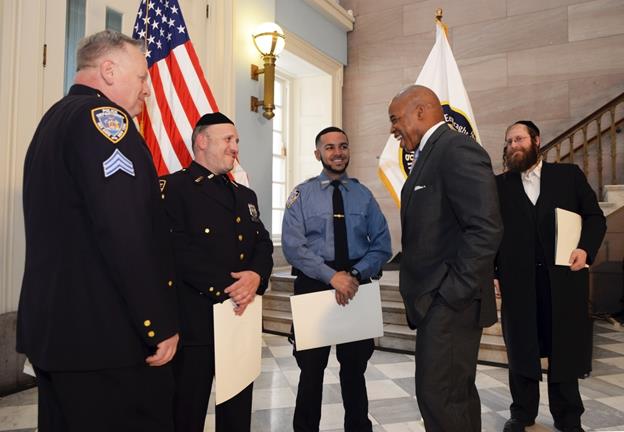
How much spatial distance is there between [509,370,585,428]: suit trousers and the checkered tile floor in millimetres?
116

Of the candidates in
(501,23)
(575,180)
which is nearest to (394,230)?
(501,23)

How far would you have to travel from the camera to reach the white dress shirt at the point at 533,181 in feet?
7.48

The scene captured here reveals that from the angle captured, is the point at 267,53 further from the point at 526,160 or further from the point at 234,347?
the point at 234,347

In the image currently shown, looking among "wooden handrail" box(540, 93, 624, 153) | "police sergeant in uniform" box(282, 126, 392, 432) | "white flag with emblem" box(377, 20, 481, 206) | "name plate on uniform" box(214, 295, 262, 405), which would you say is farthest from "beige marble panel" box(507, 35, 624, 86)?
"name plate on uniform" box(214, 295, 262, 405)

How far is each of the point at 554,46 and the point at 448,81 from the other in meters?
3.20

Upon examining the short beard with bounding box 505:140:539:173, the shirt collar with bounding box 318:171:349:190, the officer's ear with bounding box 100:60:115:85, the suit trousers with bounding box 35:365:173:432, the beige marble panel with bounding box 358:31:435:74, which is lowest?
the suit trousers with bounding box 35:365:173:432

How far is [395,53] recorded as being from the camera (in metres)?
6.44

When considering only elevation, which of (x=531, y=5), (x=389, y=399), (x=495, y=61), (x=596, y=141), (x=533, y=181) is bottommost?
(x=389, y=399)

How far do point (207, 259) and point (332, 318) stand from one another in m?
0.67

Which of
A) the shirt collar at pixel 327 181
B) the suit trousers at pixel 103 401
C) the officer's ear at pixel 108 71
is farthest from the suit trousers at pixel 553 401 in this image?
the officer's ear at pixel 108 71

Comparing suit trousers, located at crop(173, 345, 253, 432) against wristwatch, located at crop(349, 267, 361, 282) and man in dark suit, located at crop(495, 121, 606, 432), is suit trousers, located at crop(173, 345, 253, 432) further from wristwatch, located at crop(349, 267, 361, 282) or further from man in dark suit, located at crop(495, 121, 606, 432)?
man in dark suit, located at crop(495, 121, 606, 432)

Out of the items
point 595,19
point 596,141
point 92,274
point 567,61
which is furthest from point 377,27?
point 92,274

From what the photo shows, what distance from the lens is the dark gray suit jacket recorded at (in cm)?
137

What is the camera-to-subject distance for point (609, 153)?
17.4 ft
